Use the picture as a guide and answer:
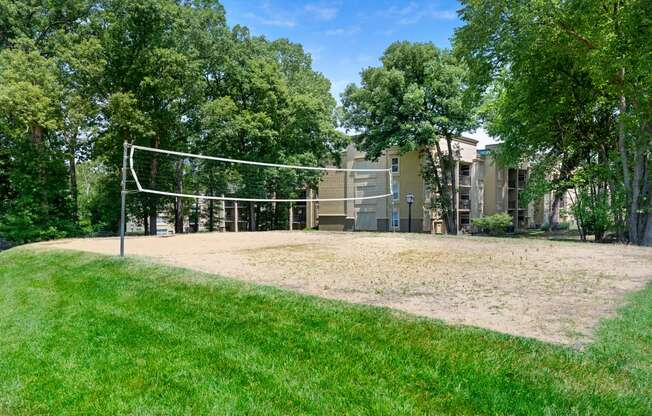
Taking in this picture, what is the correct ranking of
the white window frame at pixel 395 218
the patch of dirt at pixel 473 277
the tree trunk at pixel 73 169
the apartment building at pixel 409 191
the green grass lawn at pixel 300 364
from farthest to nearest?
1. the white window frame at pixel 395 218
2. the apartment building at pixel 409 191
3. the tree trunk at pixel 73 169
4. the patch of dirt at pixel 473 277
5. the green grass lawn at pixel 300 364

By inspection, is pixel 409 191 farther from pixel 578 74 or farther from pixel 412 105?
pixel 578 74

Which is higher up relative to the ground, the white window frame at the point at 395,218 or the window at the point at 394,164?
the window at the point at 394,164

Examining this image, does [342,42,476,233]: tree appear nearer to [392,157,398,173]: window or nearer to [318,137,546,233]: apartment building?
[318,137,546,233]: apartment building

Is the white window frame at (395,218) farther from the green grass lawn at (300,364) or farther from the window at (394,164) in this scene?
the green grass lawn at (300,364)

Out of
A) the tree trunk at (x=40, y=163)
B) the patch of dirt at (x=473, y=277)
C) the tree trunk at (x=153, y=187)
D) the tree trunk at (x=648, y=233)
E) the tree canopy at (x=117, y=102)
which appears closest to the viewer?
the patch of dirt at (x=473, y=277)

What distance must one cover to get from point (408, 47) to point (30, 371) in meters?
24.1

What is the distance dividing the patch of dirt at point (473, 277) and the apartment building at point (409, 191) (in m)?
18.6

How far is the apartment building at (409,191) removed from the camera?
1129 inches

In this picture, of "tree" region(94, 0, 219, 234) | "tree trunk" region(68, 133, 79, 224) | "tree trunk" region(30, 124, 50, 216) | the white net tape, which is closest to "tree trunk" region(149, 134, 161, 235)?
"tree" region(94, 0, 219, 234)

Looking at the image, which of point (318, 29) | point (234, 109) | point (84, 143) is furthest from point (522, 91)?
point (84, 143)

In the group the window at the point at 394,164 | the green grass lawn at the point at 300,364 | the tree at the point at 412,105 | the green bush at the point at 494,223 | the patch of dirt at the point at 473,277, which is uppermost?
the tree at the point at 412,105

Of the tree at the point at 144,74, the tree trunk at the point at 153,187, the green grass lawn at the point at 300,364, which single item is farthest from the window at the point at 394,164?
the green grass lawn at the point at 300,364

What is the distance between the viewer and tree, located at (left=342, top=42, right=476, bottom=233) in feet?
73.1

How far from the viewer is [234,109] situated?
2116cm
